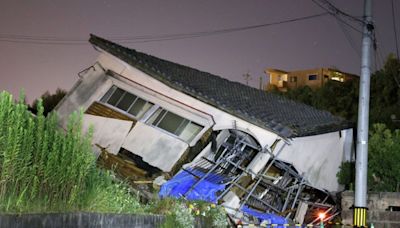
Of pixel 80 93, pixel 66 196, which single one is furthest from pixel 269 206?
pixel 66 196

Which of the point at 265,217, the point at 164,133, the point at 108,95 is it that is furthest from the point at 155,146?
the point at 265,217

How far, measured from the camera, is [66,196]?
22.2ft

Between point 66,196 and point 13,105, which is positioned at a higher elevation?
point 13,105

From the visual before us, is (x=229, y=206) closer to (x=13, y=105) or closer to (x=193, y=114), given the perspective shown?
(x=193, y=114)

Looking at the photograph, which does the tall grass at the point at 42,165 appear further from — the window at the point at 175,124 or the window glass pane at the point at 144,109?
the window glass pane at the point at 144,109

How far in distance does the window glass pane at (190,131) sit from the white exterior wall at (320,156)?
2774mm

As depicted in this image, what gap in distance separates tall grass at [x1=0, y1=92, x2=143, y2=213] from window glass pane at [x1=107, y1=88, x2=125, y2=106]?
34.3 ft

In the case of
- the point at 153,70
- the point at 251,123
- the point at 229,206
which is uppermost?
the point at 153,70

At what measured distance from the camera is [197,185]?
15211mm

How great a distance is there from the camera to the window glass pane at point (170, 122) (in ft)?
55.7

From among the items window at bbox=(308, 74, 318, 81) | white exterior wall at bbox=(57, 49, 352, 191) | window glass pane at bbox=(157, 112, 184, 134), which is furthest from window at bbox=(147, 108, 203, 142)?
window at bbox=(308, 74, 318, 81)

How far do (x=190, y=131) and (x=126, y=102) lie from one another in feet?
8.43

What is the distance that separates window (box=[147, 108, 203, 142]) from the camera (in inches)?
660

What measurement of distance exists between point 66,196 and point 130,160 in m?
10.1
